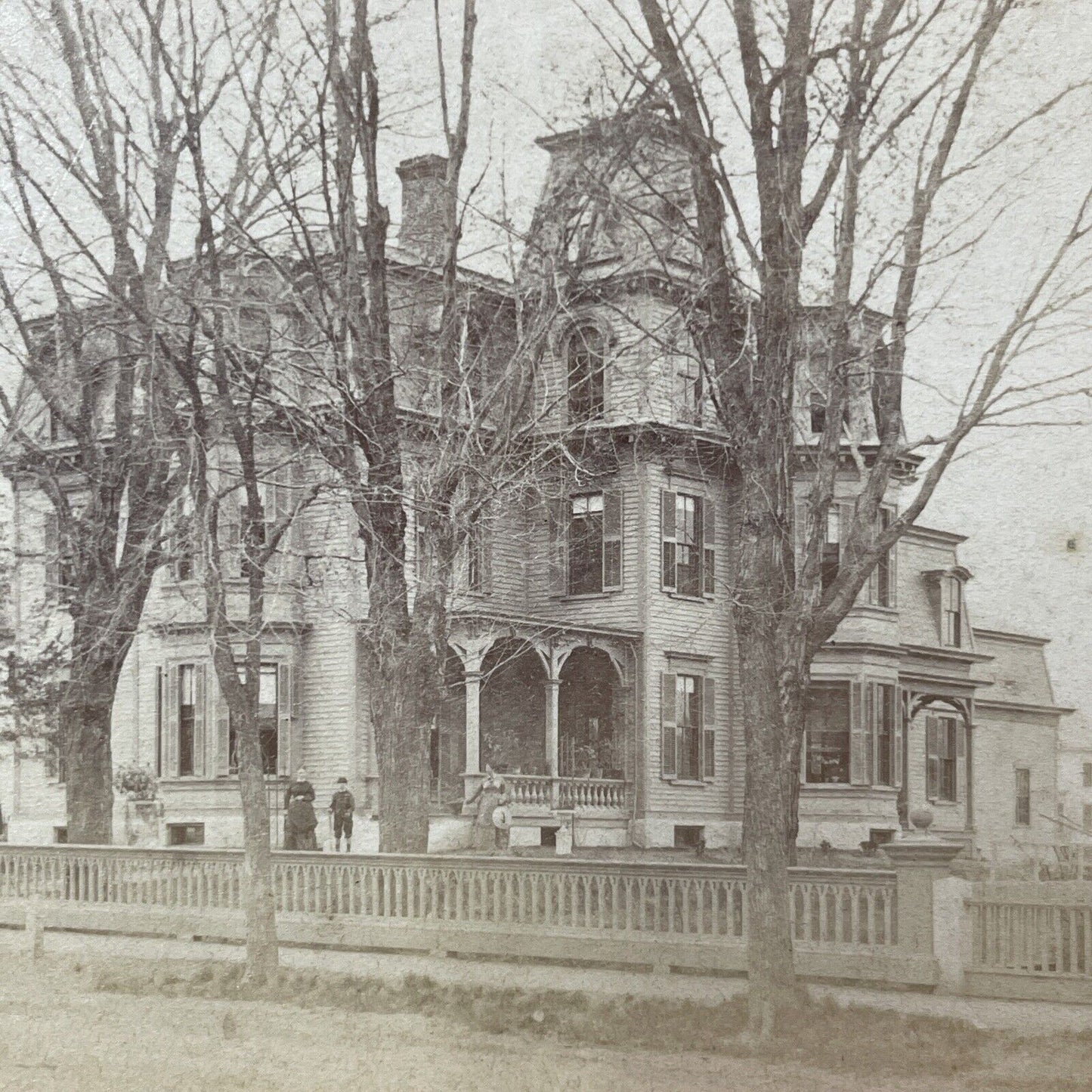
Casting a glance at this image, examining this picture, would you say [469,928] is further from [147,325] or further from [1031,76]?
[1031,76]

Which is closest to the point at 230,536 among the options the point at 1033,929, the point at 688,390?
the point at 688,390

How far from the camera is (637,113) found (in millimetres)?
9164

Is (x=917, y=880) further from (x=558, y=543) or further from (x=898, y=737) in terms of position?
(x=558, y=543)

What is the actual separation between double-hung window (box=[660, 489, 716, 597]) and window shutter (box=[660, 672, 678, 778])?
0.78 meters

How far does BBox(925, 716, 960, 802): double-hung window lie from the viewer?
8.89 m

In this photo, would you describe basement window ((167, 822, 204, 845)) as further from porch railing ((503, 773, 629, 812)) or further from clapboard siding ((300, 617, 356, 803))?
porch railing ((503, 773, 629, 812))

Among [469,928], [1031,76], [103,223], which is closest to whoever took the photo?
[1031,76]

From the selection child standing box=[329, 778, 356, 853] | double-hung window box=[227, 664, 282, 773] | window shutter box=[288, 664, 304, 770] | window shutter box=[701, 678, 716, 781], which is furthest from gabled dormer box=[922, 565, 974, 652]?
double-hung window box=[227, 664, 282, 773]

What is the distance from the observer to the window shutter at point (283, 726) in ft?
39.7

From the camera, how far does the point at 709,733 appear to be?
34.9ft

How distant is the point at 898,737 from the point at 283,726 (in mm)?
4748

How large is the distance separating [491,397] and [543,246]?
109cm

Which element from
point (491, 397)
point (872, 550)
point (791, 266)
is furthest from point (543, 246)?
point (872, 550)

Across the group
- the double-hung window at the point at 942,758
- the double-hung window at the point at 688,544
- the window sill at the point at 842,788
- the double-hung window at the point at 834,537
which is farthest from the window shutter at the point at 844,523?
the window sill at the point at 842,788
